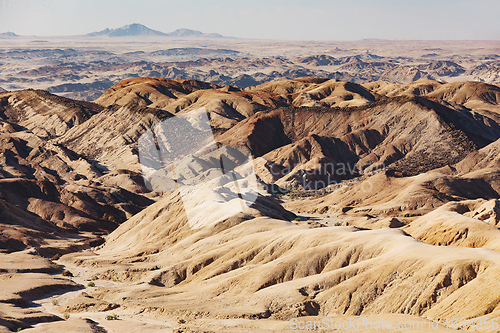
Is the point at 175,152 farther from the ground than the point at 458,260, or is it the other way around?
the point at 458,260

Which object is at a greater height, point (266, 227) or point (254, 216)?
point (266, 227)

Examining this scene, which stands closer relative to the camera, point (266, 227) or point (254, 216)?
point (266, 227)

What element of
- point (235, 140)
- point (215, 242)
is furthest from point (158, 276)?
point (235, 140)

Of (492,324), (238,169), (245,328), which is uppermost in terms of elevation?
(492,324)

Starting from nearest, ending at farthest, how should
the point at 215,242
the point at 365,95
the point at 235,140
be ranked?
1. the point at 215,242
2. the point at 235,140
3. the point at 365,95

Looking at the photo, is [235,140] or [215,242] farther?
[235,140]

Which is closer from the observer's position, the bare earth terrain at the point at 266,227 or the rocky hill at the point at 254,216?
the bare earth terrain at the point at 266,227

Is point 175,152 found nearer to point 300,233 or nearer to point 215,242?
point 215,242

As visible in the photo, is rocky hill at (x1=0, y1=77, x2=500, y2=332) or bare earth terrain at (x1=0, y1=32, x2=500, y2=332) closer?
bare earth terrain at (x1=0, y1=32, x2=500, y2=332)
